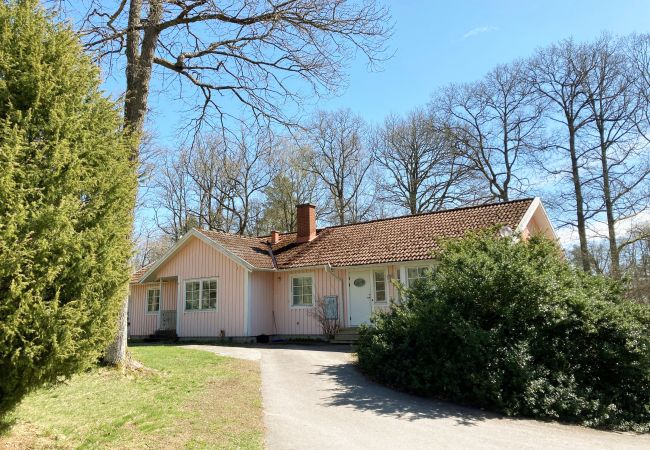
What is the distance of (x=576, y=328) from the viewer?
8.18 m

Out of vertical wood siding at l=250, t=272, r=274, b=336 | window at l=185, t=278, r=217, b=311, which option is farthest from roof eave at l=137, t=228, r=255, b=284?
window at l=185, t=278, r=217, b=311

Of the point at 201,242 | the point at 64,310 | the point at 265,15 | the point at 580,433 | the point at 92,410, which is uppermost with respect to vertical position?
the point at 265,15

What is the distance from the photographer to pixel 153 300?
2155 centimetres

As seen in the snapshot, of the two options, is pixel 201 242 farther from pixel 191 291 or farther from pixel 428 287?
pixel 428 287

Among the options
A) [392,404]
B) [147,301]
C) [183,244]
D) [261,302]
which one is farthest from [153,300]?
[392,404]

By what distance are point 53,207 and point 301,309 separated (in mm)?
14073

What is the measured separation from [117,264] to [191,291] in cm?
1459

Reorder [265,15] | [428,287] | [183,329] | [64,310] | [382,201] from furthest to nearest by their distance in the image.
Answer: [382,201] → [183,329] → [265,15] → [428,287] → [64,310]

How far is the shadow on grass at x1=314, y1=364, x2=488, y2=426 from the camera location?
279 inches

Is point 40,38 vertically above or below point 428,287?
above

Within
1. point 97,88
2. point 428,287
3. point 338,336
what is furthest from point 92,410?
point 338,336

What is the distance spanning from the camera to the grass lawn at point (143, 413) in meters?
5.20

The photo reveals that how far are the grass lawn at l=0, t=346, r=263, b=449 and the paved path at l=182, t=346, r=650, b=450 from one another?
0.47 m

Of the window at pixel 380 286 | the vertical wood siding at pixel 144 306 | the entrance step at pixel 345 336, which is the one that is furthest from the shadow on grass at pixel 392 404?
the vertical wood siding at pixel 144 306
